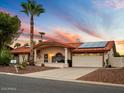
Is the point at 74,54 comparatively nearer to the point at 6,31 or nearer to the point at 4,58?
the point at 4,58

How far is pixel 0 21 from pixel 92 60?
18071 mm

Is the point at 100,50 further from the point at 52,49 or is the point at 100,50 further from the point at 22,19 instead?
the point at 22,19

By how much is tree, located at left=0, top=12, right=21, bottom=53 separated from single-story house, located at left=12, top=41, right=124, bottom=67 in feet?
21.4

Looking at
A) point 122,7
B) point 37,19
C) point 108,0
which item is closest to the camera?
point 108,0

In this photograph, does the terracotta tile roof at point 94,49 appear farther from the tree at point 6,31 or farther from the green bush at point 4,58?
the tree at point 6,31

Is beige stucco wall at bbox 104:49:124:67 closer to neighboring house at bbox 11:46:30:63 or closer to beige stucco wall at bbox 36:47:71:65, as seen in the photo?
beige stucco wall at bbox 36:47:71:65

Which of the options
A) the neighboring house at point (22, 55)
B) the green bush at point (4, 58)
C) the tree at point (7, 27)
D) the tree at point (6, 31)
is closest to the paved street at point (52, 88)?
the green bush at point (4, 58)

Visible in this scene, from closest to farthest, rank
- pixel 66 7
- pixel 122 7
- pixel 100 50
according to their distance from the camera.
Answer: pixel 122 7
pixel 66 7
pixel 100 50

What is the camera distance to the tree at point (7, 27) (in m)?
40.2

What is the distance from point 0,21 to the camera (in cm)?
3975

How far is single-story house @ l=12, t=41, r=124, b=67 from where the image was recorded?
35.1m

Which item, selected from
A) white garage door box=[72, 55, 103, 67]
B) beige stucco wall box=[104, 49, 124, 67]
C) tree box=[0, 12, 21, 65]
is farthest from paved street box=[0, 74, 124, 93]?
tree box=[0, 12, 21, 65]

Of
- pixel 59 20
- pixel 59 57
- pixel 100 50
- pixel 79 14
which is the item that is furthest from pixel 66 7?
pixel 59 57

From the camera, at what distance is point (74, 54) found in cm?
3756
